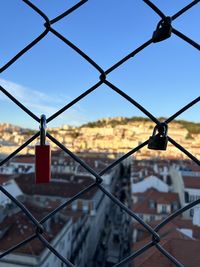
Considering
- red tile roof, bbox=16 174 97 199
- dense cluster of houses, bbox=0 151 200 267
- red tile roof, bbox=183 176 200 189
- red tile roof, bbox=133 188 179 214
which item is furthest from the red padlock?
red tile roof, bbox=16 174 97 199

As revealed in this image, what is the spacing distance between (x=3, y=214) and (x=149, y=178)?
20.4 ft

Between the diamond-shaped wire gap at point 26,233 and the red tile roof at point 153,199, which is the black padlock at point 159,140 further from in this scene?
the red tile roof at point 153,199

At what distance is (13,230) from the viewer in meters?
5.14

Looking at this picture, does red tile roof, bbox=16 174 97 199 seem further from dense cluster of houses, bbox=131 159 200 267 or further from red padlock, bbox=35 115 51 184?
red padlock, bbox=35 115 51 184

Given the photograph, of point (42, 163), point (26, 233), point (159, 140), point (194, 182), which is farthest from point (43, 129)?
point (26, 233)

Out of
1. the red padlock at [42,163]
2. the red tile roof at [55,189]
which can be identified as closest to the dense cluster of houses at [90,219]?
the red tile roof at [55,189]

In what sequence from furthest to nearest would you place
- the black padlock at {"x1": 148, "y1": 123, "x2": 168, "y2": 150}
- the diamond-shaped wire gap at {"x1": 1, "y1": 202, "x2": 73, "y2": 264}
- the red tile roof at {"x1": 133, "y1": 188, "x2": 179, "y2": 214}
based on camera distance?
1. the red tile roof at {"x1": 133, "y1": 188, "x2": 179, "y2": 214}
2. the diamond-shaped wire gap at {"x1": 1, "y1": 202, "x2": 73, "y2": 264}
3. the black padlock at {"x1": 148, "y1": 123, "x2": 168, "y2": 150}

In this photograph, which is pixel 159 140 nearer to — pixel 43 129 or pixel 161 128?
pixel 161 128

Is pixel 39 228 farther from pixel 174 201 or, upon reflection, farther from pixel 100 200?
pixel 100 200

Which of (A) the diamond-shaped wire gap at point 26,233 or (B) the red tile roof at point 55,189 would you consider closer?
Result: (A) the diamond-shaped wire gap at point 26,233

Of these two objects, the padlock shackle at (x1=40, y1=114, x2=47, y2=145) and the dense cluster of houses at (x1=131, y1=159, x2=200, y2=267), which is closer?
the padlock shackle at (x1=40, y1=114, x2=47, y2=145)

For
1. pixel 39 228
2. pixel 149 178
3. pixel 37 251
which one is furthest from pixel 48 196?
pixel 39 228

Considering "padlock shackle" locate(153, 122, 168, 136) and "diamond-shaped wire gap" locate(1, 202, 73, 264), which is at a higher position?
"padlock shackle" locate(153, 122, 168, 136)

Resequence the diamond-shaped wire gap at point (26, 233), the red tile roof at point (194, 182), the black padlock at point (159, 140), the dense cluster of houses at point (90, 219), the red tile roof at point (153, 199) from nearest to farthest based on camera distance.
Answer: the black padlock at point (159, 140) → the red tile roof at point (194, 182) → the dense cluster of houses at point (90, 219) → the diamond-shaped wire gap at point (26, 233) → the red tile roof at point (153, 199)
